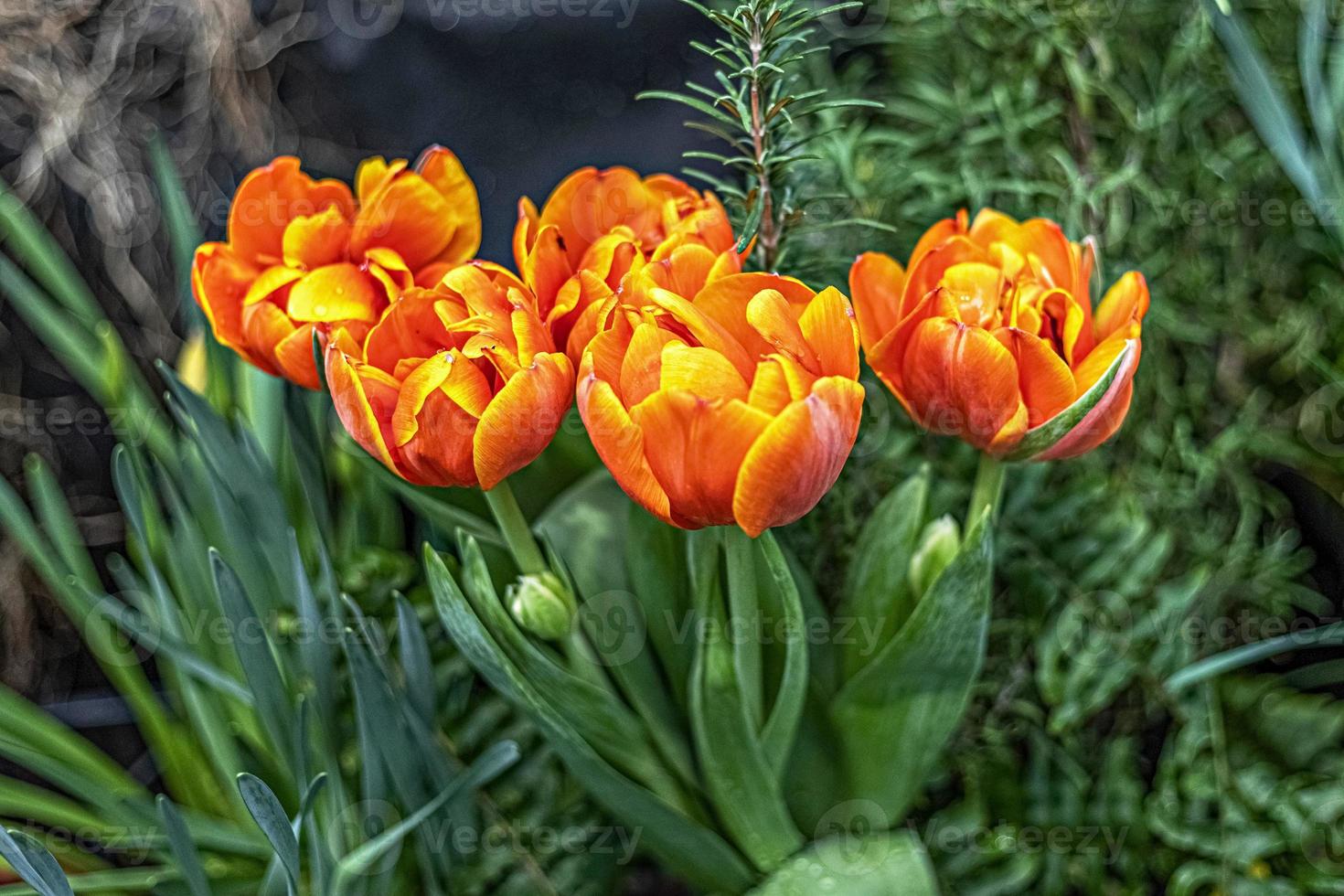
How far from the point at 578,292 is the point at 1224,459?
539 mm

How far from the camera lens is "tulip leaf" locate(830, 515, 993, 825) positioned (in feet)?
1.64

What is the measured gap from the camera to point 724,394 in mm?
373

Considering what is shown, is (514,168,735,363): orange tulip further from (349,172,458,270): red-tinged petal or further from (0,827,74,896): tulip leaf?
(0,827,74,896): tulip leaf

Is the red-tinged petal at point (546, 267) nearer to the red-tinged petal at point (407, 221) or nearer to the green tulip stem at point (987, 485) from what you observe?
the red-tinged petal at point (407, 221)

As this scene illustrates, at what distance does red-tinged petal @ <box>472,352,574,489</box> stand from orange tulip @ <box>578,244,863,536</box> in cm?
1

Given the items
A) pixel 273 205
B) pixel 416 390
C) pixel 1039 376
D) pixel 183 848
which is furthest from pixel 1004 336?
Answer: pixel 183 848

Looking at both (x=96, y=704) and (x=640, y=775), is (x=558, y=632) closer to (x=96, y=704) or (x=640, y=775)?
(x=640, y=775)

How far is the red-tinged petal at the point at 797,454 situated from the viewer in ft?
1.18

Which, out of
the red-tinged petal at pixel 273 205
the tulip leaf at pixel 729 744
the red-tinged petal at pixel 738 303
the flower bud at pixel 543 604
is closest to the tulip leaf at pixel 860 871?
the tulip leaf at pixel 729 744

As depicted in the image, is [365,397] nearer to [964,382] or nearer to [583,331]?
[583,331]

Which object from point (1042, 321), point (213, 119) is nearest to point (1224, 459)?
point (1042, 321)

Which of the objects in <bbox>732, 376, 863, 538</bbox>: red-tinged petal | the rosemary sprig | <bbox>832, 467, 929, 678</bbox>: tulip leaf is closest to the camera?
<bbox>732, 376, 863, 538</bbox>: red-tinged petal

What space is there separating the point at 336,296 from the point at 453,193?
88mm

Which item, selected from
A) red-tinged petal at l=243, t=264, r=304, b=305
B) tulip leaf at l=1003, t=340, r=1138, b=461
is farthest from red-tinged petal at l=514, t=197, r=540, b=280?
tulip leaf at l=1003, t=340, r=1138, b=461
